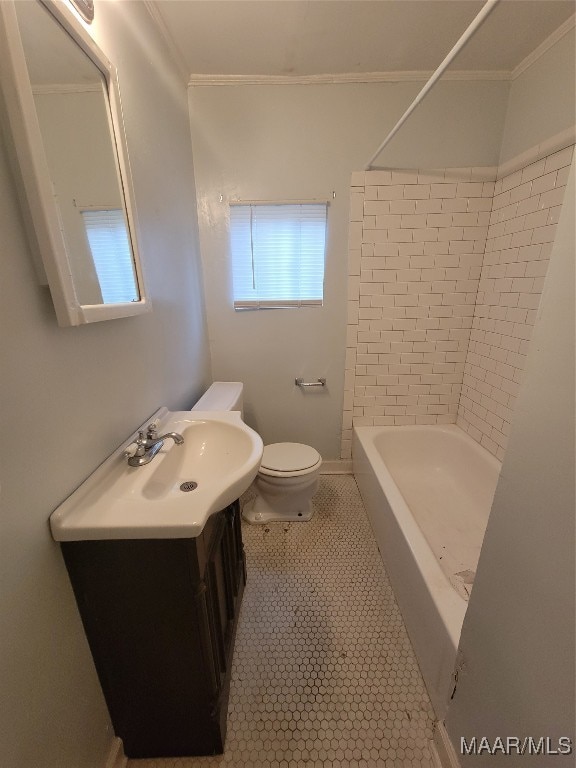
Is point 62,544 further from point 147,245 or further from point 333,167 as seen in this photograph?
point 333,167

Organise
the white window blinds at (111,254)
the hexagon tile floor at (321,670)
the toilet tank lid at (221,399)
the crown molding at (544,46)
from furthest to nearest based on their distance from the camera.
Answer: the toilet tank lid at (221,399), the crown molding at (544,46), the hexagon tile floor at (321,670), the white window blinds at (111,254)

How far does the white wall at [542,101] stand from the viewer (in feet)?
4.18

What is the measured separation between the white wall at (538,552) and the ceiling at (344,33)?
1421mm

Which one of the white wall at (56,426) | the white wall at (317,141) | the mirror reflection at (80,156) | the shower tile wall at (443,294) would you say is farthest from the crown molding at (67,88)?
the shower tile wall at (443,294)

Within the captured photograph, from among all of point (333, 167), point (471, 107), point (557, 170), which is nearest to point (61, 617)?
point (333, 167)

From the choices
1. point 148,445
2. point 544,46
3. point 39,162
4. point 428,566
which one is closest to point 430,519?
point 428,566

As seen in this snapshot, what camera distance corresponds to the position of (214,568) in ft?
2.91

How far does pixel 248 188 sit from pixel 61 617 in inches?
79.3

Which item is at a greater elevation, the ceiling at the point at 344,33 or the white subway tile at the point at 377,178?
the ceiling at the point at 344,33

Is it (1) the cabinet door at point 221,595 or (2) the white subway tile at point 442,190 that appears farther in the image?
(2) the white subway tile at point 442,190

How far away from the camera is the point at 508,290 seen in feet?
5.40

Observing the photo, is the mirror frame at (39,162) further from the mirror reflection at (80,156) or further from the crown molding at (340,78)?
the crown molding at (340,78)

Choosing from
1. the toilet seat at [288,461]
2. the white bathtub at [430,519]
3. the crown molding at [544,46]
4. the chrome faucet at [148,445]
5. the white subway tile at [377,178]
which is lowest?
the white bathtub at [430,519]

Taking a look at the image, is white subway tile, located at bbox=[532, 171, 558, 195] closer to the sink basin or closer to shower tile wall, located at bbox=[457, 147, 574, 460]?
shower tile wall, located at bbox=[457, 147, 574, 460]
